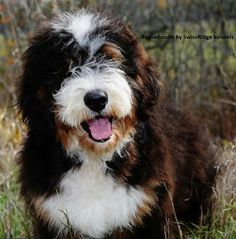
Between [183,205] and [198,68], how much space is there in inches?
147

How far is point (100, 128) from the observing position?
13.4 feet

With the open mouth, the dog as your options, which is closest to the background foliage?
the dog

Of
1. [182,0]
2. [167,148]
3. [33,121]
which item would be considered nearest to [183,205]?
[167,148]

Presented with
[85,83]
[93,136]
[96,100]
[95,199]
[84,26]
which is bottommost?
[95,199]

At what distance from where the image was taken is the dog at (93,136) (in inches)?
161

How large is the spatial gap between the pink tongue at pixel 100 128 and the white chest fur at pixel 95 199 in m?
0.31

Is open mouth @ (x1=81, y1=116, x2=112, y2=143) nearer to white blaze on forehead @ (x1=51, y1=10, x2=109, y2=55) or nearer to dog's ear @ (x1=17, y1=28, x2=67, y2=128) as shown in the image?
dog's ear @ (x1=17, y1=28, x2=67, y2=128)

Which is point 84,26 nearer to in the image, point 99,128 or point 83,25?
point 83,25

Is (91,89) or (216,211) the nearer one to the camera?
(91,89)

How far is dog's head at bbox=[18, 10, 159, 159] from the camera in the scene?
398 cm

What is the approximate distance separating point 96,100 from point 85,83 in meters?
0.14

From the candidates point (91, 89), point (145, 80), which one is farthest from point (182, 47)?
point (91, 89)

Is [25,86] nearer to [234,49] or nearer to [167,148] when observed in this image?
[167,148]

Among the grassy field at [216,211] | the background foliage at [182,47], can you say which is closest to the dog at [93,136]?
the grassy field at [216,211]
